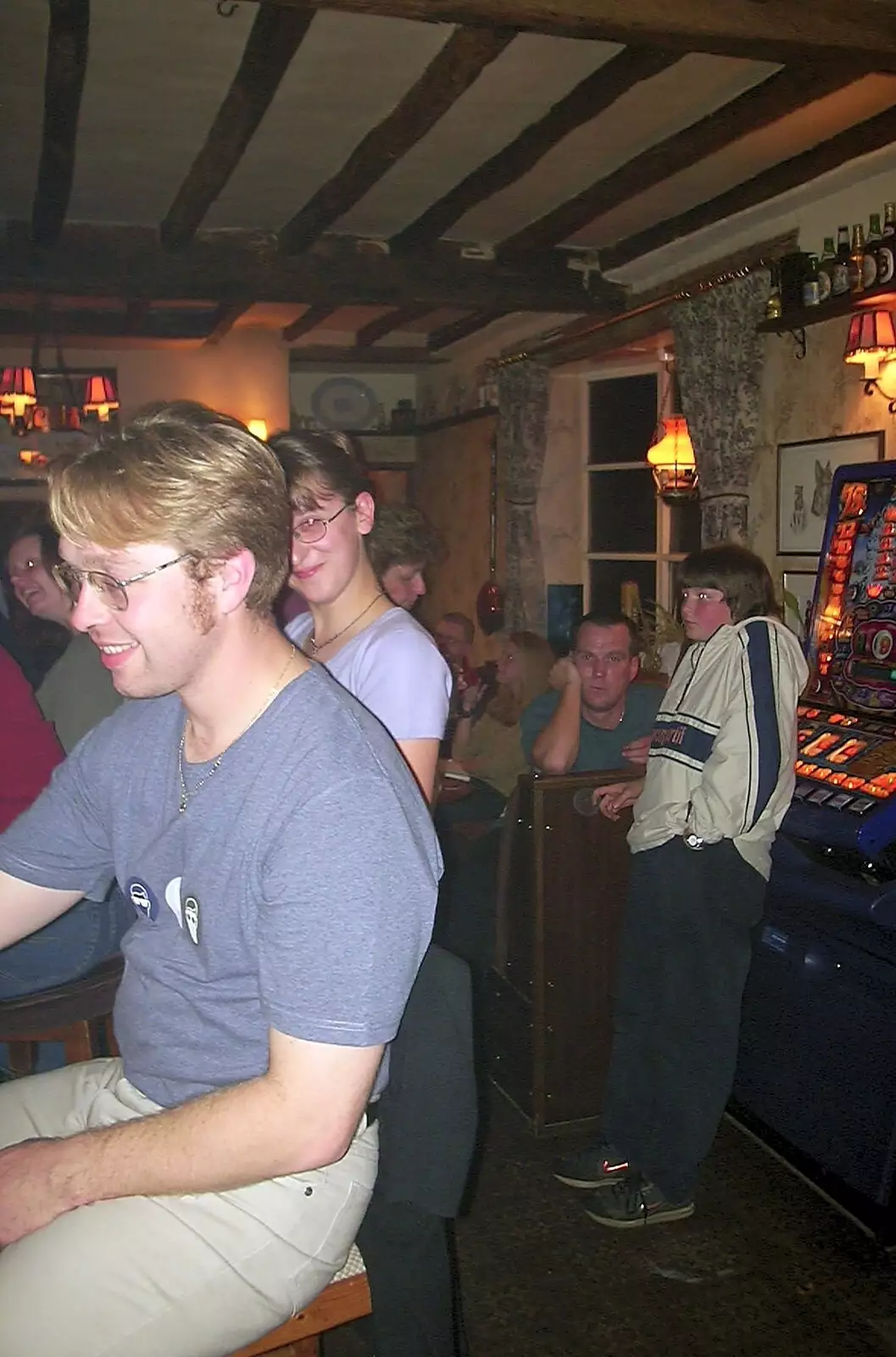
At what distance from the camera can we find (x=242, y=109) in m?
3.60

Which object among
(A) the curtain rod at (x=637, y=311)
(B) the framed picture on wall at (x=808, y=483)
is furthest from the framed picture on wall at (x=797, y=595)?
(A) the curtain rod at (x=637, y=311)

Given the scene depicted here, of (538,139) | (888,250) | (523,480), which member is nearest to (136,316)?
(523,480)

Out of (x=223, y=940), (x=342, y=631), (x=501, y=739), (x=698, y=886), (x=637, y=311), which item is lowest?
(x=698, y=886)

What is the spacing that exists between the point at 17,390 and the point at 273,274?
2.10 m

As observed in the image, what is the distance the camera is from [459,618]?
534cm

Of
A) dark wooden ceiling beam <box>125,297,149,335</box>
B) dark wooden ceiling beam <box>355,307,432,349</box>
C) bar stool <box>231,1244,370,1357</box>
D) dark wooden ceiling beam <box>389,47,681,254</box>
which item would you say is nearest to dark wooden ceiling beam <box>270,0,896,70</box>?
dark wooden ceiling beam <box>389,47,681,254</box>

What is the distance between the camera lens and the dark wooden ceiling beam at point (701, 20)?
262 centimetres

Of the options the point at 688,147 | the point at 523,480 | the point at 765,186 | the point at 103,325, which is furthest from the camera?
the point at 523,480

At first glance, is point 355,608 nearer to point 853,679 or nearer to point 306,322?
point 853,679

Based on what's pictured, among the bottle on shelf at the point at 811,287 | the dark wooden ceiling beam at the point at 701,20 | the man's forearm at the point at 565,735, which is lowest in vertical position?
the man's forearm at the point at 565,735

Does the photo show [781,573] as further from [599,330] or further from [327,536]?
[327,536]

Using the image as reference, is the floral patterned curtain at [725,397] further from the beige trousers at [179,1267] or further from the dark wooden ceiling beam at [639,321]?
the beige trousers at [179,1267]

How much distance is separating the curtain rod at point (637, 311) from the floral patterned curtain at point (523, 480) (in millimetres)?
173

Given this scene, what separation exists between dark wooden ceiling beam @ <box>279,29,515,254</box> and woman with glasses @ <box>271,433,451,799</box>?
6.06 feet
